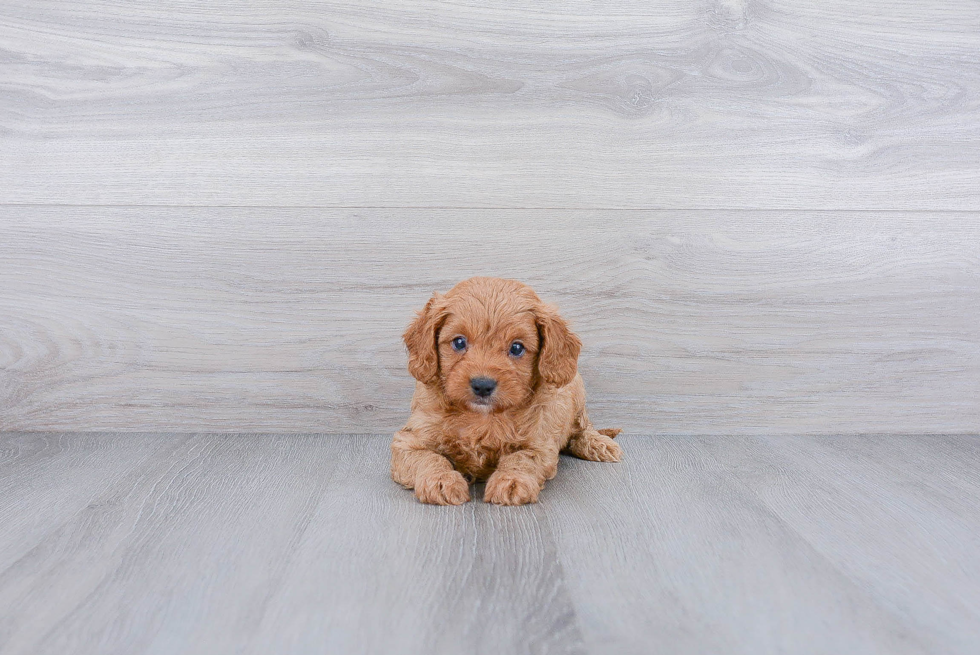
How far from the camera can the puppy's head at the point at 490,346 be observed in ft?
4.37

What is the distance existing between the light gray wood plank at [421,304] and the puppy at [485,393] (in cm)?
41

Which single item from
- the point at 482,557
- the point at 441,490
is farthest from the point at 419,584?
the point at 441,490

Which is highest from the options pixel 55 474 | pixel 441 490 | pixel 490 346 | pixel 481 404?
pixel 490 346

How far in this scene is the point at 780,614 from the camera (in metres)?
0.91

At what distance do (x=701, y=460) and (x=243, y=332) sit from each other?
125cm

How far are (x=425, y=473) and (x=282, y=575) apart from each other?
0.39 metres

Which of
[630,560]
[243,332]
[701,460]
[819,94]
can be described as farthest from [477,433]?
[819,94]

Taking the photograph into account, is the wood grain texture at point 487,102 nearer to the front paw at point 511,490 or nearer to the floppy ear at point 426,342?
the floppy ear at point 426,342

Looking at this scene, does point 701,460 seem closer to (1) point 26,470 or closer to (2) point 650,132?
(2) point 650,132

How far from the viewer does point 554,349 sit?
1390 mm

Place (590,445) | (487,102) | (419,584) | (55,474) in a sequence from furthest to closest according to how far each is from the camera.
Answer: (487,102), (590,445), (55,474), (419,584)

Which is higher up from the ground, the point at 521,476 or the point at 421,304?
the point at 421,304

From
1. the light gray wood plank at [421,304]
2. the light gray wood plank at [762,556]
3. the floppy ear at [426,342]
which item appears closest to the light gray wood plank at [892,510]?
the light gray wood plank at [762,556]

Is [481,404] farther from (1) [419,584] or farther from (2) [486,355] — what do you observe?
(1) [419,584]
